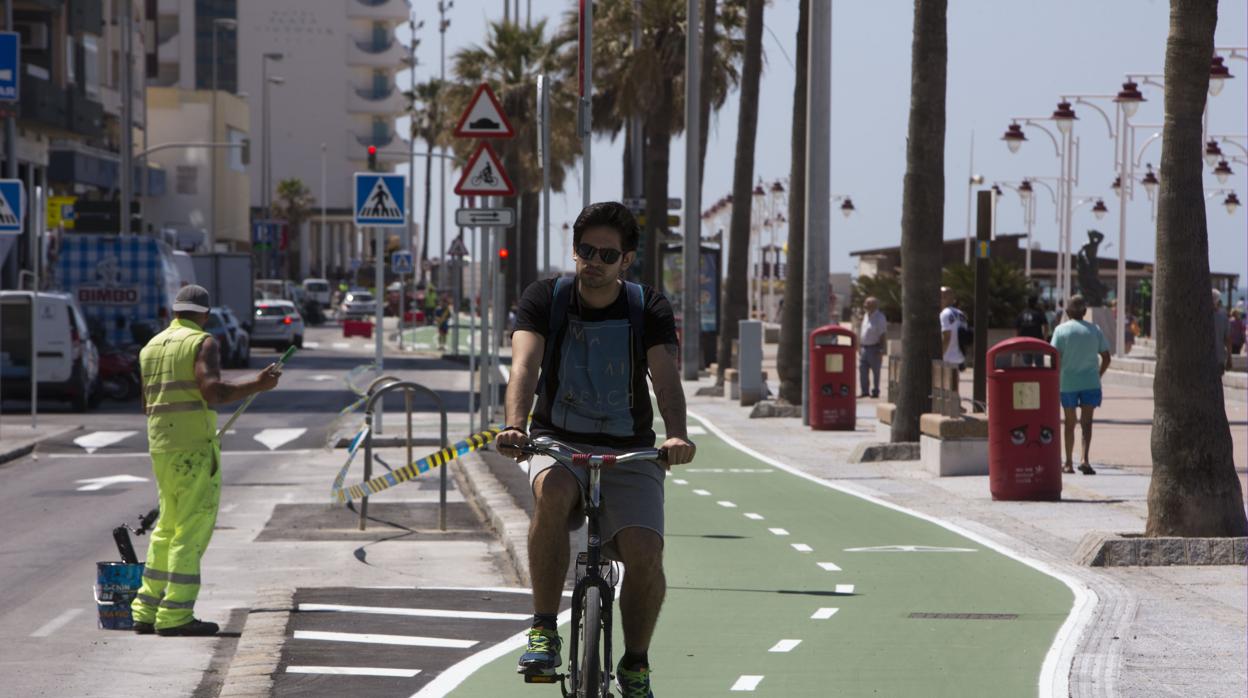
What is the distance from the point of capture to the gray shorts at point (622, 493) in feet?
21.7

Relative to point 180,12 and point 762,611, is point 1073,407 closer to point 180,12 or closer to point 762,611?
point 762,611

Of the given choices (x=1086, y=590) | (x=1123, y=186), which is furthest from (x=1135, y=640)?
(x=1123, y=186)

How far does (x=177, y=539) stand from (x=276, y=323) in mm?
52105

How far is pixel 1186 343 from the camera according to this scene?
41.7 ft

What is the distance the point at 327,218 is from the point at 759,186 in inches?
2543

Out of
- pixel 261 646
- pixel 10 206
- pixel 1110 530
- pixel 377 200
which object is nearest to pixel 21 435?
pixel 10 206

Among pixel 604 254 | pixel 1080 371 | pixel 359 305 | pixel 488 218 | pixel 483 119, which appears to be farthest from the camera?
pixel 359 305

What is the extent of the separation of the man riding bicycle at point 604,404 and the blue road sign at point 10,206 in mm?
19532

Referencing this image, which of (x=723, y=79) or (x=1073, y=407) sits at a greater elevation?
(x=723, y=79)

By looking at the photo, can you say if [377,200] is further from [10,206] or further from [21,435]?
[21,435]

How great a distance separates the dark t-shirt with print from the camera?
667 centimetres

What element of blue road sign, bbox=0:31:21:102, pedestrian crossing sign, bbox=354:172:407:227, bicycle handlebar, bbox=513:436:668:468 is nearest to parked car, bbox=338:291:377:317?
blue road sign, bbox=0:31:21:102

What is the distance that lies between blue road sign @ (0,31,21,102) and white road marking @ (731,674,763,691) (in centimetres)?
2017

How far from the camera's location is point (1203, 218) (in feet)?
41.7
